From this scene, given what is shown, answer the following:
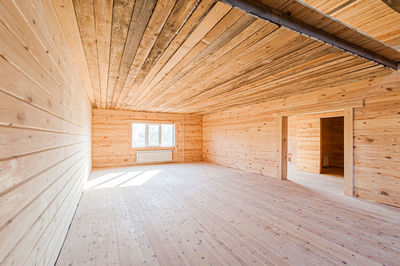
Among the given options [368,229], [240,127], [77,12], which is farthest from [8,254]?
[240,127]

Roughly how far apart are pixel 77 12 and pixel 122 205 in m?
2.81

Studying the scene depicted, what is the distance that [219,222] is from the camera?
2.53m

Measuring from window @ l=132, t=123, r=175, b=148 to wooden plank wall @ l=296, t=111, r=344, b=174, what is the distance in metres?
5.19

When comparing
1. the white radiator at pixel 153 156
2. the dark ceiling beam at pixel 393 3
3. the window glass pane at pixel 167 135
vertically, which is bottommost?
the white radiator at pixel 153 156

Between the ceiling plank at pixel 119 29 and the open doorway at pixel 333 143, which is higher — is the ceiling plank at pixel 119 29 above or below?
above

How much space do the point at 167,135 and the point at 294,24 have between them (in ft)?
23.0

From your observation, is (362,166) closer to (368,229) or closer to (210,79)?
(368,229)

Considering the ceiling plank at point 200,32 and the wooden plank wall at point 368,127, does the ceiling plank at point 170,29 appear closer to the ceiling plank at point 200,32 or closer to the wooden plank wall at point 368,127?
the ceiling plank at point 200,32

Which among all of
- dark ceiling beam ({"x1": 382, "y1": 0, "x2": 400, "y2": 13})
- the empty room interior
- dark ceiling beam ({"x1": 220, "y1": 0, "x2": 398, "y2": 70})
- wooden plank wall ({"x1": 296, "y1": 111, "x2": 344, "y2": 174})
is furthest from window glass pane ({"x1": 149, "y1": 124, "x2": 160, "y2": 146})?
dark ceiling beam ({"x1": 382, "y1": 0, "x2": 400, "y2": 13})

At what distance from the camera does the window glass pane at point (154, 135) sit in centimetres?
782

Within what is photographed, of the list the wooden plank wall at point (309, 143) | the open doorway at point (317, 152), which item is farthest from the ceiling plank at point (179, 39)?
the wooden plank wall at point (309, 143)

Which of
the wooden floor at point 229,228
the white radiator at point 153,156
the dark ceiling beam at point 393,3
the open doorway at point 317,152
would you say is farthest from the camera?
the white radiator at point 153,156

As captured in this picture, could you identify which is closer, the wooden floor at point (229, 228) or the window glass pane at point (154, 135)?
the wooden floor at point (229, 228)

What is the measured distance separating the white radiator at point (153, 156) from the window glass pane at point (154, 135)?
1.47 ft
